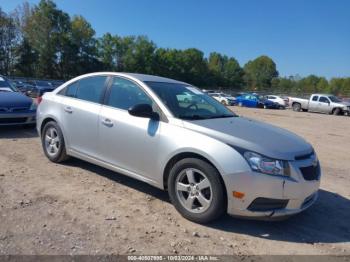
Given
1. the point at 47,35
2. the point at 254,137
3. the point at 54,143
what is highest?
the point at 47,35

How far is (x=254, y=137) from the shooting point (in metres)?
3.94

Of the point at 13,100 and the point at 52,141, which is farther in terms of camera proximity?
the point at 13,100

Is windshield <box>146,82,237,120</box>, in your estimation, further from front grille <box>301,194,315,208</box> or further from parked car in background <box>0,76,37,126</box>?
parked car in background <box>0,76,37,126</box>

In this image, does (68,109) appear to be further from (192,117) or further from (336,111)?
(336,111)

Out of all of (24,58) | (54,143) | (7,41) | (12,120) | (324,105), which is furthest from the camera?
(7,41)

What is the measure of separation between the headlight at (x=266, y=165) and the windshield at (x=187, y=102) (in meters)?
1.06

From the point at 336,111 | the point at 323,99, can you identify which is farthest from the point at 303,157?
the point at 323,99

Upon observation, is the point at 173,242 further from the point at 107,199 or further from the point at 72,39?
the point at 72,39

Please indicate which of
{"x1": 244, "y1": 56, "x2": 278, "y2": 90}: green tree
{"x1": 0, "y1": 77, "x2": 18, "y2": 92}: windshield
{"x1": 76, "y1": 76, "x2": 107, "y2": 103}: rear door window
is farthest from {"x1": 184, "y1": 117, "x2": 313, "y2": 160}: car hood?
{"x1": 244, "y1": 56, "x2": 278, "y2": 90}: green tree

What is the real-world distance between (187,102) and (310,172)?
72.0 inches

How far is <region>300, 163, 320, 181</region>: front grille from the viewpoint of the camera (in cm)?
376

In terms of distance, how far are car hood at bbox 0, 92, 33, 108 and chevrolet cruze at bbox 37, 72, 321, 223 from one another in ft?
11.0

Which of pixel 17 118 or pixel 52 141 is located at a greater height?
pixel 52 141

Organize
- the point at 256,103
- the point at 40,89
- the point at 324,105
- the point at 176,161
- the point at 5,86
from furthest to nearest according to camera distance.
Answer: the point at 256,103 → the point at 324,105 → the point at 40,89 → the point at 5,86 → the point at 176,161
